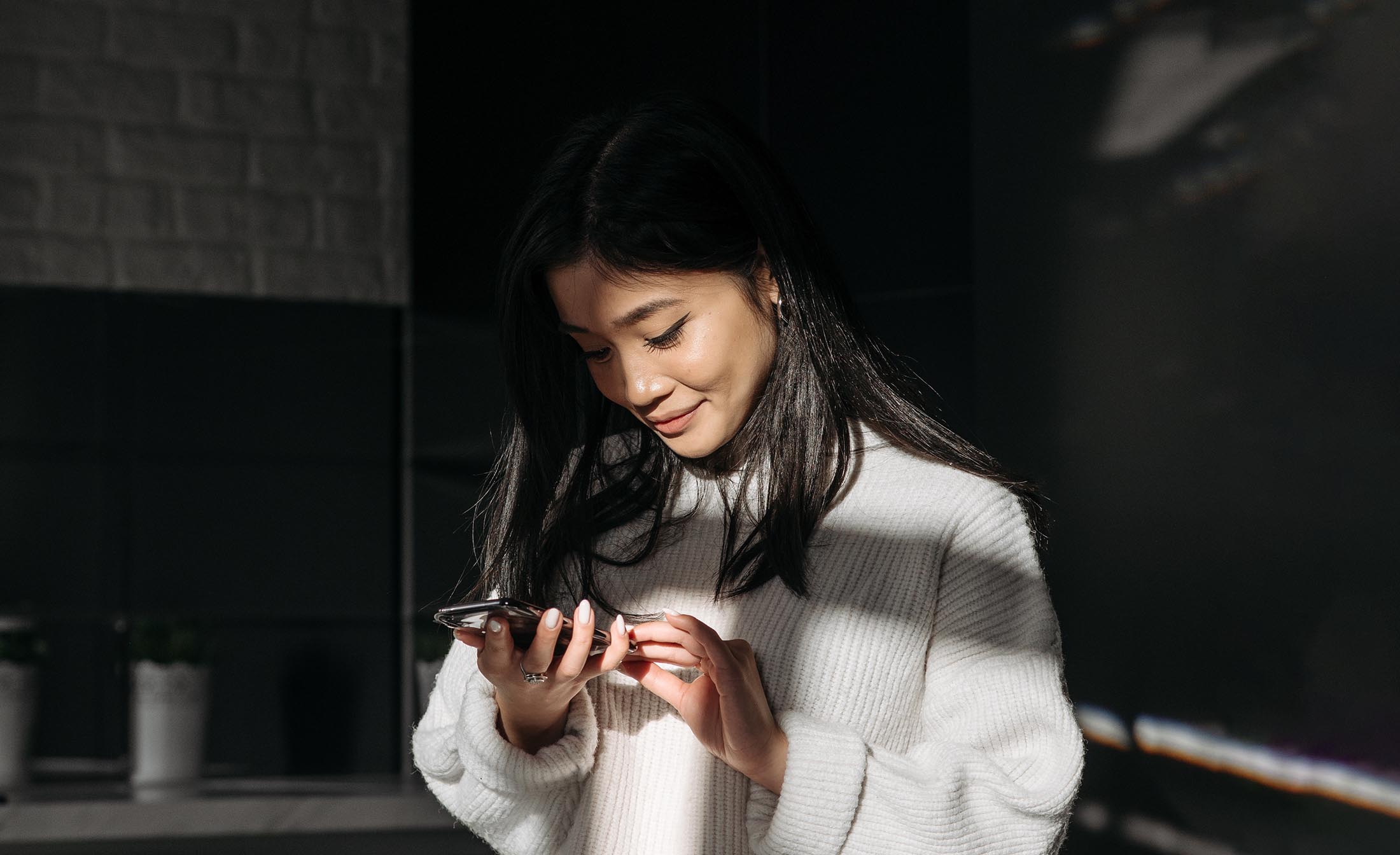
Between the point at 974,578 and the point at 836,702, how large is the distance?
0.15m

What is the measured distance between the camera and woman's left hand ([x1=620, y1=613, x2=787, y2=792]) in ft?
3.24

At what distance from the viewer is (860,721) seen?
1.15 metres

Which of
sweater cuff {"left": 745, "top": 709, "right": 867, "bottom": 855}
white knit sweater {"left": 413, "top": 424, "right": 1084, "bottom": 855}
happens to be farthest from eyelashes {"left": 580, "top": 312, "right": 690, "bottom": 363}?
sweater cuff {"left": 745, "top": 709, "right": 867, "bottom": 855}

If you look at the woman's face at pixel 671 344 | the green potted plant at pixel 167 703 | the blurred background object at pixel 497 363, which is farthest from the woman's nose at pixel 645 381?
the green potted plant at pixel 167 703

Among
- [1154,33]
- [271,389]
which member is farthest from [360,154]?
[1154,33]

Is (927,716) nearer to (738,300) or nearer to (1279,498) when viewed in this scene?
(738,300)

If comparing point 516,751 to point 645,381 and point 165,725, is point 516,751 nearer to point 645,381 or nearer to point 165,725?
point 645,381

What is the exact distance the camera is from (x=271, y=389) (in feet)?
10.1

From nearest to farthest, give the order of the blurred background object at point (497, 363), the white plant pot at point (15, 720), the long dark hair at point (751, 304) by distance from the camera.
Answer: the long dark hair at point (751, 304), the blurred background object at point (497, 363), the white plant pot at point (15, 720)

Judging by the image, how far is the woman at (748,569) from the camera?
107 centimetres

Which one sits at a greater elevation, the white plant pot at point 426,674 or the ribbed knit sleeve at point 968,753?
the ribbed knit sleeve at point 968,753

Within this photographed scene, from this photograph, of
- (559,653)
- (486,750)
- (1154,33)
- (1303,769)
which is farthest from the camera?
(1154,33)

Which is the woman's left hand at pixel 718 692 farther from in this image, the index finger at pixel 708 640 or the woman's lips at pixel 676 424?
the woman's lips at pixel 676 424

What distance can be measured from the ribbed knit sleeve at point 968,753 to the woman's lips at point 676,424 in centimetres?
26
